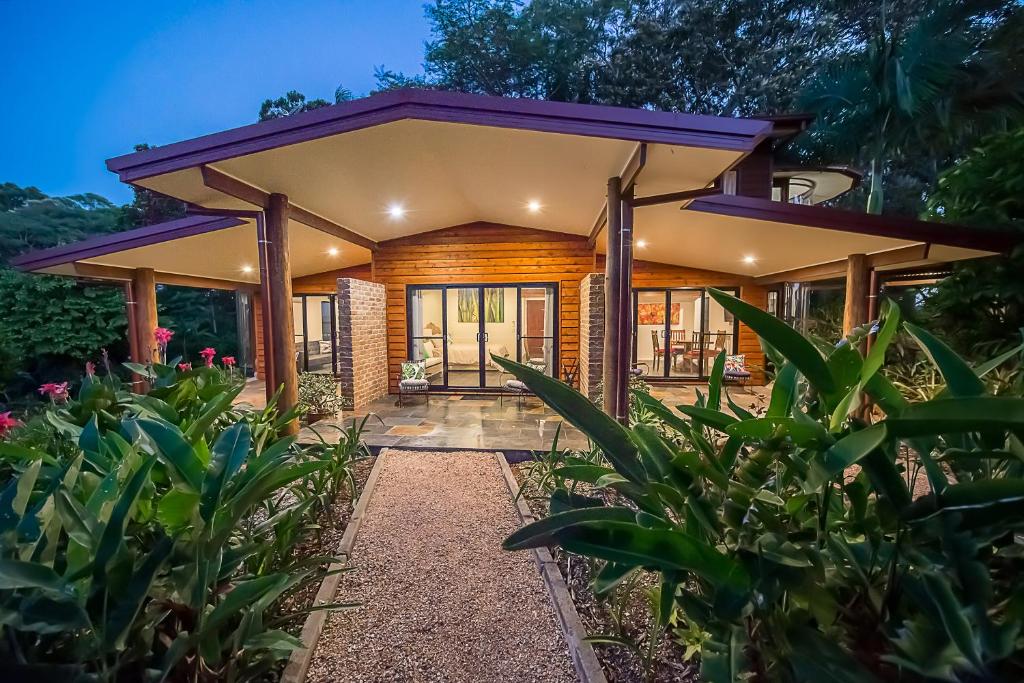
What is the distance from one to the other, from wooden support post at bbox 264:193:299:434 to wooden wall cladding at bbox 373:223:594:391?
3061 millimetres

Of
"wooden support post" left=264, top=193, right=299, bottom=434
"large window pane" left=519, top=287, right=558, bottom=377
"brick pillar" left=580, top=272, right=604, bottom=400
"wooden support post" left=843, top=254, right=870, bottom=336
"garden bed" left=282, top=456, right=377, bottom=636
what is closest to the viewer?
"garden bed" left=282, top=456, right=377, bottom=636

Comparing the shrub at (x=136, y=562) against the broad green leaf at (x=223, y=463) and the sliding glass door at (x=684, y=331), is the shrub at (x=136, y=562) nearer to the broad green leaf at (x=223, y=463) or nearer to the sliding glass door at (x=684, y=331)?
the broad green leaf at (x=223, y=463)

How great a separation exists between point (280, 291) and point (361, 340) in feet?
7.26

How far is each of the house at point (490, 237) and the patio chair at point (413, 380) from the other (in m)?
0.54

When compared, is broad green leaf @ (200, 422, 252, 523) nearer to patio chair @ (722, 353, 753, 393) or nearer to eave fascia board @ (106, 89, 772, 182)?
eave fascia board @ (106, 89, 772, 182)

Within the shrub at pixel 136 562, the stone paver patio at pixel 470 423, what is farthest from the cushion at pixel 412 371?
A: the shrub at pixel 136 562

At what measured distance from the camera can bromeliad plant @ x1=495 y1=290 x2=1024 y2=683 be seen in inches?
20.8

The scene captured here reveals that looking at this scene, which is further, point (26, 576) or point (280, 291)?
point (280, 291)

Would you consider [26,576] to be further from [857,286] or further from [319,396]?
[857,286]

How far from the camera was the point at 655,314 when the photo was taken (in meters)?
9.80

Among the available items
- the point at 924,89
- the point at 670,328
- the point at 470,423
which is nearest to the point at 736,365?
the point at 670,328

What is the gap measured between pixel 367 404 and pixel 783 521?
650cm

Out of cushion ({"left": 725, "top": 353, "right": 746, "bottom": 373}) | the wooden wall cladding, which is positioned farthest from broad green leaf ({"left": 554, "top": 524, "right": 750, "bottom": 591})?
cushion ({"left": 725, "top": 353, "right": 746, "bottom": 373})

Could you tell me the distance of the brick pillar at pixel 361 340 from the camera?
6.09 meters
